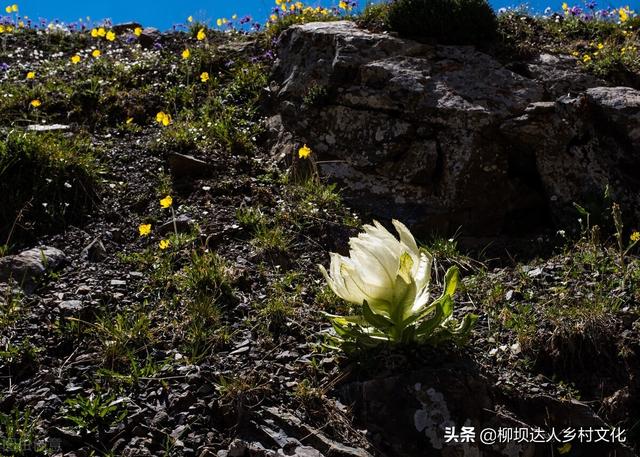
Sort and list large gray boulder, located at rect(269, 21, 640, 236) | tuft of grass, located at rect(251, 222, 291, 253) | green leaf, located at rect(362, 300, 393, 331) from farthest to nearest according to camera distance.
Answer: large gray boulder, located at rect(269, 21, 640, 236) → tuft of grass, located at rect(251, 222, 291, 253) → green leaf, located at rect(362, 300, 393, 331)

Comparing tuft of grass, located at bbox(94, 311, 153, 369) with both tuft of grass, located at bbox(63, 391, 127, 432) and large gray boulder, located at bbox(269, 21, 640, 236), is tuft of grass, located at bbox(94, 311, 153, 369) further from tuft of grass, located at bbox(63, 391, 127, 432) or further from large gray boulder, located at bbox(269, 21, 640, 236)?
large gray boulder, located at bbox(269, 21, 640, 236)

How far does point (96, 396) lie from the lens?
3574mm

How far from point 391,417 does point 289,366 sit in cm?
68

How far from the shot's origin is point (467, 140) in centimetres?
624

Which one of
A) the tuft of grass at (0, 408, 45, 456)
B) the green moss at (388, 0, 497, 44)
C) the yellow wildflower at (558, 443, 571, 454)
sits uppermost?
the green moss at (388, 0, 497, 44)

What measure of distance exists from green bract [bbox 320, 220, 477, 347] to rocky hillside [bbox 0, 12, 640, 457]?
0.43ft

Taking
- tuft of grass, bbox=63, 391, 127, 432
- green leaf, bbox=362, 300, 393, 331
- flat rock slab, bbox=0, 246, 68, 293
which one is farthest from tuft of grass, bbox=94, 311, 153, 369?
green leaf, bbox=362, 300, 393, 331

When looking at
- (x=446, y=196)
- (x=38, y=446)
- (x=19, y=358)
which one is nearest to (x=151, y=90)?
(x=446, y=196)

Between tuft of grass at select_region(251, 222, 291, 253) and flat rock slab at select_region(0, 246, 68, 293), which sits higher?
flat rock slab at select_region(0, 246, 68, 293)

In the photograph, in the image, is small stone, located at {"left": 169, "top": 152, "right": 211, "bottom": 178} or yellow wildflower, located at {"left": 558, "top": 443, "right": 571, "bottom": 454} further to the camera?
small stone, located at {"left": 169, "top": 152, "right": 211, "bottom": 178}

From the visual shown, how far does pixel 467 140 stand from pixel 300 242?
188 centimetres

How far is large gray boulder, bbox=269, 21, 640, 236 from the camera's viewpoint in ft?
20.2

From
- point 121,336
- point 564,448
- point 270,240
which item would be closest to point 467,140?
point 270,240

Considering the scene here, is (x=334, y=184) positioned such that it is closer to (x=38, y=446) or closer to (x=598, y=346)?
(x=598, y=346)
